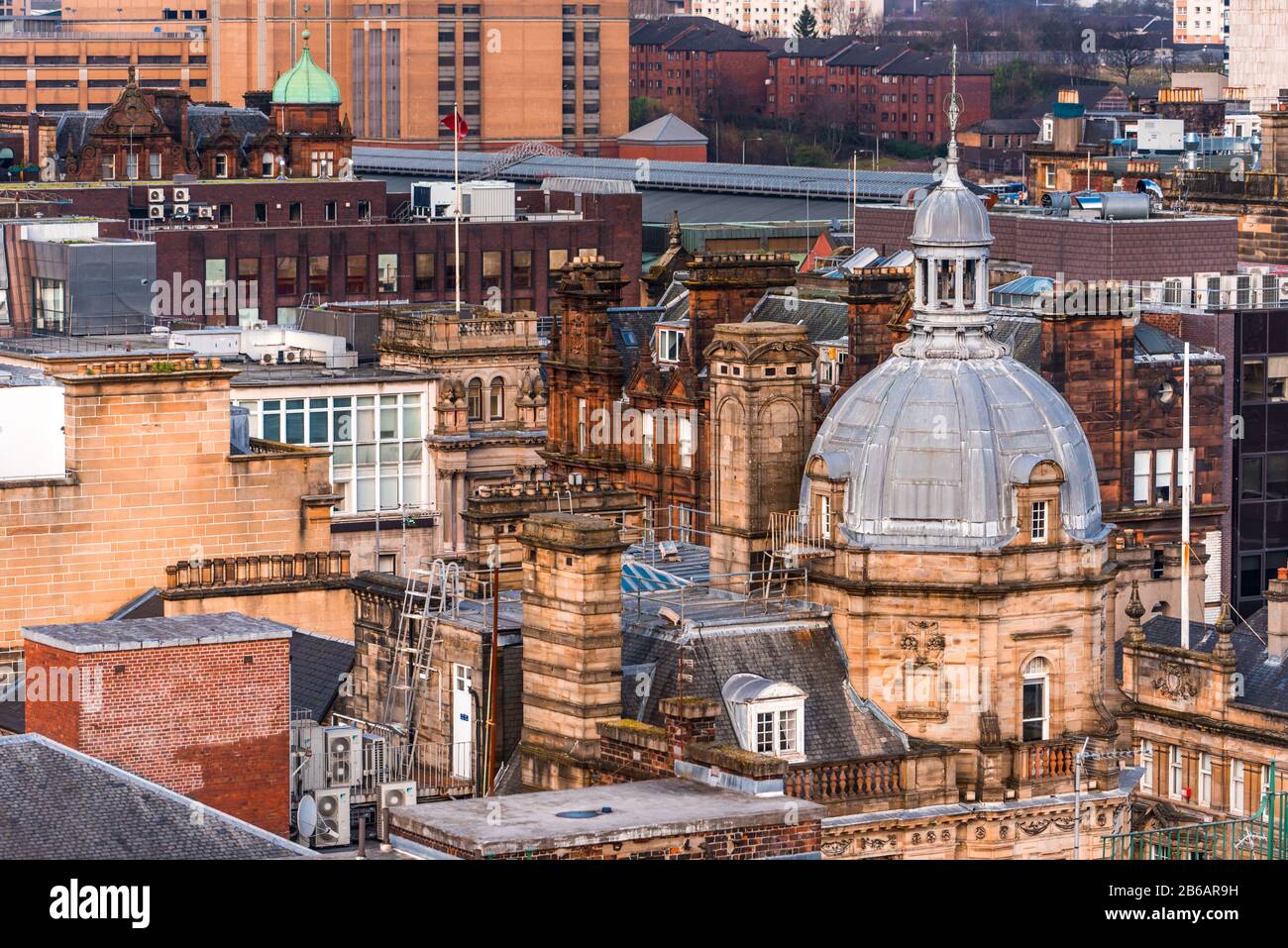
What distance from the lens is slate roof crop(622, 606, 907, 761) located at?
67.6 metres

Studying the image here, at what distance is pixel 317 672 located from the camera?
77.4m

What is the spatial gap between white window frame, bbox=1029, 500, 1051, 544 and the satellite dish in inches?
579

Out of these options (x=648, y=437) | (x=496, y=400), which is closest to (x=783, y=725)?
(x=648, y=437)

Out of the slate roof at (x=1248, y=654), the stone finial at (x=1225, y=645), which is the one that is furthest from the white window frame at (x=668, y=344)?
the stone finial at (x=1225, y=645)

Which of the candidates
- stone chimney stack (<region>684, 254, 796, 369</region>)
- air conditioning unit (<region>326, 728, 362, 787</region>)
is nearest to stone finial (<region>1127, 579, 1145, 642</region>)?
stone chimney stack (<region>684, 254, 796, 369</region>)

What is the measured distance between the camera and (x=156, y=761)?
65375 mm

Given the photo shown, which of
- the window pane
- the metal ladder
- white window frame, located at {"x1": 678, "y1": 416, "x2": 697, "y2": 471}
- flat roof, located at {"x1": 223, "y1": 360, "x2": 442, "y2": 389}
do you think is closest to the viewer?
the metal ladder

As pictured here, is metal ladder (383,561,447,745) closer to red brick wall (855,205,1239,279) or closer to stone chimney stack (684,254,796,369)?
stone chimney stack (684,254,796,369)

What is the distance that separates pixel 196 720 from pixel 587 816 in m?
12.2

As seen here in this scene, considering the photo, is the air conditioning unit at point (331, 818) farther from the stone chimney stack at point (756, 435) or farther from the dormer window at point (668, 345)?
the dormer window at point (668, 345)

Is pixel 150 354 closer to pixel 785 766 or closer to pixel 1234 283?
pixel 785 766

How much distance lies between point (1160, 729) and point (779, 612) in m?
18.4

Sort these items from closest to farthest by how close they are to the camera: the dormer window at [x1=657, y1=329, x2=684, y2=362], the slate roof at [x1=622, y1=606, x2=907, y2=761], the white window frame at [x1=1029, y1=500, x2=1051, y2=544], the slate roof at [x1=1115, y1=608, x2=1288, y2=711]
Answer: the slate roof at [x1=622, y1=606, x2=907, y2=761], the white window frame at [x1=1029, y1=500, x2=1051, y2=544], the slate roof at [x1=1115, y1=608, x2=1288, y2=711], the dormer window at [x1=657, y1=329, x2=684, y2=362]
